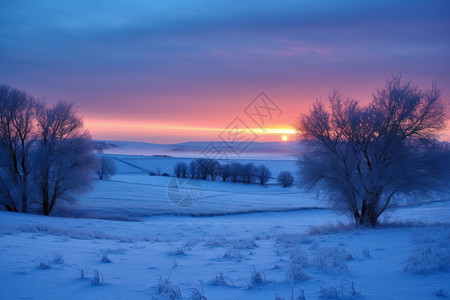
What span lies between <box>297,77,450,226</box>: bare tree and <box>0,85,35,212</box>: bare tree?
2453cm

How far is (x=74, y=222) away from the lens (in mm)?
21828

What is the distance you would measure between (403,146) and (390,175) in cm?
173

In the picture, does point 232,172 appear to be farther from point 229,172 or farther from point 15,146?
point 15,146

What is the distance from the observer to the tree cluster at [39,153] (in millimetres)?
27625

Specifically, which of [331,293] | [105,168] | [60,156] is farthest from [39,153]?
[105,168]

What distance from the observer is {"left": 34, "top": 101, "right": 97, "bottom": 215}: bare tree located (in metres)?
28.0

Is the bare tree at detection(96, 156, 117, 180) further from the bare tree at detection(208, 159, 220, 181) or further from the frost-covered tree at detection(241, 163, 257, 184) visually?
the frost-covered tree at detection(241, 163, 257, 184)

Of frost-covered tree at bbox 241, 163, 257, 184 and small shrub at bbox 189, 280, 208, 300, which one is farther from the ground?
small shrub at bbox 189, 280, 208, 300

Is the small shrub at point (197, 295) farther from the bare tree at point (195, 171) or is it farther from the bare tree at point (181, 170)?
the bare tree at point (181, 170)

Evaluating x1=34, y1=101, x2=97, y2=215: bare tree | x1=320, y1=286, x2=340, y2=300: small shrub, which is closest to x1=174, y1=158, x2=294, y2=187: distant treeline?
x1=34, y1=101, x2=97, y2=215: bare tree

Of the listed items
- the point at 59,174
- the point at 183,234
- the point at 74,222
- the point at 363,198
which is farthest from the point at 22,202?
the point at 363,198

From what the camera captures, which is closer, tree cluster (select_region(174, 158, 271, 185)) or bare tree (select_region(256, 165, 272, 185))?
bare tree (select_region(256, 165, 272, 185))

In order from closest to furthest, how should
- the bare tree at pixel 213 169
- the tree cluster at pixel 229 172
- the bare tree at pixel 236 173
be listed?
the tree cluster at pixel 229 172, the bare tree at pixel 213 169, the bare tree at pixel 236 173

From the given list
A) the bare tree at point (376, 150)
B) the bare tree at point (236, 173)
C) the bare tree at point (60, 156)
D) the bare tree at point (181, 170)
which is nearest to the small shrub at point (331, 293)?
the bare tree at point (376, 150)
